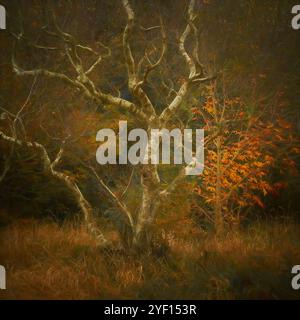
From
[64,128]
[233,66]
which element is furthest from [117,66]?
[233,66]

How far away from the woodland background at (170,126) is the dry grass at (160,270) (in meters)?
0.06

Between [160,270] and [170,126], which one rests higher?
[170,126]

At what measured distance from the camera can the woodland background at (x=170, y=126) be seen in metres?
8.38

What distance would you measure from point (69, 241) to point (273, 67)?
25.3 feet

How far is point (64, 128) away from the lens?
11.4m

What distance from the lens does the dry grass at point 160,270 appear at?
657 centimetres

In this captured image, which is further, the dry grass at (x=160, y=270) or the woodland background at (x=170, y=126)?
the woodland background at (x=170, y=126)

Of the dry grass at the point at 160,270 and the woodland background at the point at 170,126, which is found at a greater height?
the woodland background at the point at 170,126

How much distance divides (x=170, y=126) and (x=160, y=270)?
547 centimetres

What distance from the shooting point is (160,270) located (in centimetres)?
732

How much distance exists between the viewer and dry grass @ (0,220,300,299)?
6570 millimetres
